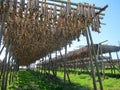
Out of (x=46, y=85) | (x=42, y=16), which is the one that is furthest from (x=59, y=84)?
(x=42, y=16)

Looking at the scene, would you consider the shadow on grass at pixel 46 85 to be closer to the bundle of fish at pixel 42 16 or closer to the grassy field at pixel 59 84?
the grassy field at pixel 59 84

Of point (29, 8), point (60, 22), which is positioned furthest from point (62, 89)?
point (29, 8)

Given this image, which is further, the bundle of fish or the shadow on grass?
the shadow on grass

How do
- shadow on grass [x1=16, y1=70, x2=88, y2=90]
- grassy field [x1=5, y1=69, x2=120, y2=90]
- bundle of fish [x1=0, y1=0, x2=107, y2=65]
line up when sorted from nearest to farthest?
bundle of fish [x1=0, y1=0, x2=107, y2=65], shadow on grass [x1=16, y1=70, x2=88, y2=90], grassy field [x1=5, y1=69, x2=120, y2=90]

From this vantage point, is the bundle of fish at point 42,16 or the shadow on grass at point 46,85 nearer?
the bundle of fish at point 42,16

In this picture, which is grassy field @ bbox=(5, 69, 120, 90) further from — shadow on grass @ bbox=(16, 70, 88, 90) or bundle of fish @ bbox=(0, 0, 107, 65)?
bundle of fish @ bbox=(0, 0, 107, 65)

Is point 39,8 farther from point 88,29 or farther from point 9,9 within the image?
point 88,29

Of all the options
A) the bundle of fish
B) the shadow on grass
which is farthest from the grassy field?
the bundle of fish

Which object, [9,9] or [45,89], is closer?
[9,9]

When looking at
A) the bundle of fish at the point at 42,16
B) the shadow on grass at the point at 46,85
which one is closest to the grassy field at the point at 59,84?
the shadow on grass at the point at 46,85

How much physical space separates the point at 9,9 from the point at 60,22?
135 inches

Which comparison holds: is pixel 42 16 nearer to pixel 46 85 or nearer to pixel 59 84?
pixel 46 85

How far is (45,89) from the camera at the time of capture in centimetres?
1628

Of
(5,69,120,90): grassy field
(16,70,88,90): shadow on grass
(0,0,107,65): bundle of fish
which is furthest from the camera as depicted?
(5,69,120,90): grassy field
